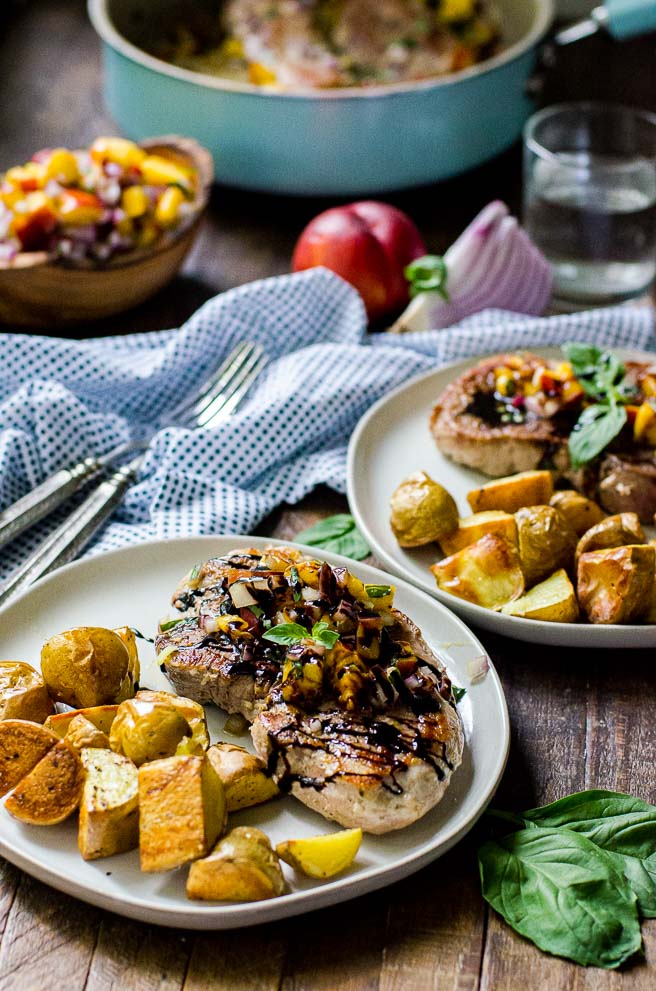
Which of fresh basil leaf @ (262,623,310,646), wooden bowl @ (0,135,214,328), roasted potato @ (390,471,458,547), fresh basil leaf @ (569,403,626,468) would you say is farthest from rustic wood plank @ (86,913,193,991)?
wooden bowl @ (0,135,214,328)

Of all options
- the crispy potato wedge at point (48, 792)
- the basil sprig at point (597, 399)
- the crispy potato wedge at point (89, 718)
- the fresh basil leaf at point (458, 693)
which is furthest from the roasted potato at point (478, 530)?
the crispy potato wedge at point (48, 792)

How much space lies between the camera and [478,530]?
2305 mm

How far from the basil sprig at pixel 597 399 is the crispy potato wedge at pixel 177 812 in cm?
117

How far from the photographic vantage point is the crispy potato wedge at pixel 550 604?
2.12 m

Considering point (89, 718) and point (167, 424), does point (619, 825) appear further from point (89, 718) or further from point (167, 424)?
point (167, 424)

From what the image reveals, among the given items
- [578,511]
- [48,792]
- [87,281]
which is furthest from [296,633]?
[87,281]

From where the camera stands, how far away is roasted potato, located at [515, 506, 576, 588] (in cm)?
220

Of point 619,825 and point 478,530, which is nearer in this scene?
point 619,825

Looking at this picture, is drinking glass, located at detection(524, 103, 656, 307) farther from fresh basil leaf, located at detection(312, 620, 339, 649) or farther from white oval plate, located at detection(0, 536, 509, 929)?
fresh basil leaf, located at detection(312, 620, 339, 649)

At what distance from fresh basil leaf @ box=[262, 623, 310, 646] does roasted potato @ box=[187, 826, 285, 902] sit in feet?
1.11

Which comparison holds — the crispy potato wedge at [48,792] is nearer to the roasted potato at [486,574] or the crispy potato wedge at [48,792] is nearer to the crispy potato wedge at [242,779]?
the crispy potato wedge at [242,779]

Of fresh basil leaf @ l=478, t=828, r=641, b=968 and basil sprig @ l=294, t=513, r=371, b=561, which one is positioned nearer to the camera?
fresh basil leaf @ l=478, t=828, r=641, b=968

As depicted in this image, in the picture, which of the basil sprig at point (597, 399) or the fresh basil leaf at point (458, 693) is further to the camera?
the basil sprig at point (597, 399)

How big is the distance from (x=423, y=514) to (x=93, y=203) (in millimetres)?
1350
